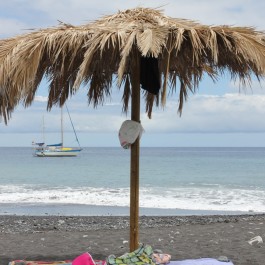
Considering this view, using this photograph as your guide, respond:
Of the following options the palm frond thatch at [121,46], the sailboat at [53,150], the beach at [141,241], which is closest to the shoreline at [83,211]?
the beach at [141,241]

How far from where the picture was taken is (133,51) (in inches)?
166

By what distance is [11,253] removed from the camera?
6633 mm

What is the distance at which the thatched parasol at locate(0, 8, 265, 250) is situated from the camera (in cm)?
388

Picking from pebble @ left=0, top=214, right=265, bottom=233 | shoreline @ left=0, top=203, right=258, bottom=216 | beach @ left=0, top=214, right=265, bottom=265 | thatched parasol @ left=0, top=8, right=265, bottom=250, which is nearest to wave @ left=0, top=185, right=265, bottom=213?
shoreline @ left=0, top=203, right=258, bottom=216

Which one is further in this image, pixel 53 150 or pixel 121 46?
pixel 53 150

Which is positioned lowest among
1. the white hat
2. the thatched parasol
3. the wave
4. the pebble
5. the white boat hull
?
the white boat hull

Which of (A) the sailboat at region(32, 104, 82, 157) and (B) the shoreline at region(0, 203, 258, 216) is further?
(A) the sailboat at region(32, 104, 82, 157)

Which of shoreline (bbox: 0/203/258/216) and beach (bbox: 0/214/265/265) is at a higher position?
beach (bbox: 0/214/265/265)

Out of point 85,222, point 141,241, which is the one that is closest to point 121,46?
point 141,241

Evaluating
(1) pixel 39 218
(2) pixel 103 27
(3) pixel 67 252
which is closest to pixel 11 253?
(3) pixel 67 252

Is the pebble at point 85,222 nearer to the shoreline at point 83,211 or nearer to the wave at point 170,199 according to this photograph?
the shoreline at point 83,211

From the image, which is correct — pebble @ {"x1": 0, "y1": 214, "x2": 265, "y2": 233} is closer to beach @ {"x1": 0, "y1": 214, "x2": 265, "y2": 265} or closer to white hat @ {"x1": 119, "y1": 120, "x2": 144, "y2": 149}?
beach @ {"x1": 0, "y1": 214, "x2": 265, "y2": 265}

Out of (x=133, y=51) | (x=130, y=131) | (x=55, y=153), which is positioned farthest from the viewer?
(x=55, y=153)

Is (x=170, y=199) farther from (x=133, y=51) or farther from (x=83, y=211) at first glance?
(x=133, y=51)
